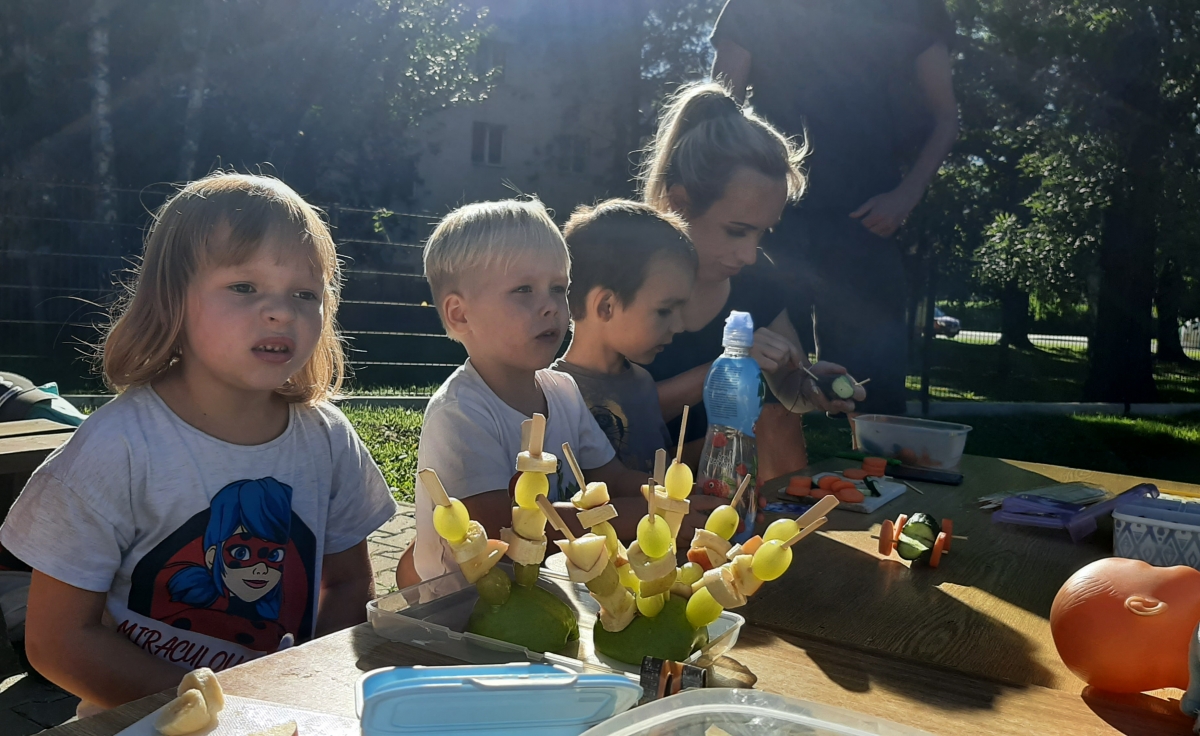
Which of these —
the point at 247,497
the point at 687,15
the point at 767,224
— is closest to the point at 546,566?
the point at 247,497

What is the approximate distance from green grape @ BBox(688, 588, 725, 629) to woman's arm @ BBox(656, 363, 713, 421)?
5.60ft

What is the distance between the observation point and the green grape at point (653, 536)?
37.5 inches

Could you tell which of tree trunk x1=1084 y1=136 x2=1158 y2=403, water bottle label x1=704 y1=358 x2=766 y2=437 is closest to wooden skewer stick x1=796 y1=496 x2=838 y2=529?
water bottle label x1=704 y1=358 x2=766 y2=437

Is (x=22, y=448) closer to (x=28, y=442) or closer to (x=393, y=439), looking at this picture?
(x=28, y=442)

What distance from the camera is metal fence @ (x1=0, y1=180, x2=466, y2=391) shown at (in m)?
9.07

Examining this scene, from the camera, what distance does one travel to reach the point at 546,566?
4.38ft

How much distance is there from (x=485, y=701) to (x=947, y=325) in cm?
3601

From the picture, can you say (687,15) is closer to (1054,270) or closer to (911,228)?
(911,228)

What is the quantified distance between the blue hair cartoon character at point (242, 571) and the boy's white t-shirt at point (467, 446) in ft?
0.87

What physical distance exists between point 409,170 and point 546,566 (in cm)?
2010

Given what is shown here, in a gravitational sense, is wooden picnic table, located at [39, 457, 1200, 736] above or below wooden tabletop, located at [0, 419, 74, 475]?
above

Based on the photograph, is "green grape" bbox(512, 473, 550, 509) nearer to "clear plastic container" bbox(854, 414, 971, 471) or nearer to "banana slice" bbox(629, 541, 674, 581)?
"banana slice" bbox(629, 541, 674, 581)

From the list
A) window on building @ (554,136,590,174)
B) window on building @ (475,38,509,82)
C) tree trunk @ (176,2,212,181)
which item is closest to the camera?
tree trunk @ (176,2,212,181)

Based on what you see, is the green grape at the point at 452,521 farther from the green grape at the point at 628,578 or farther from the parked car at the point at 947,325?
the parked car at the point at 947,325
